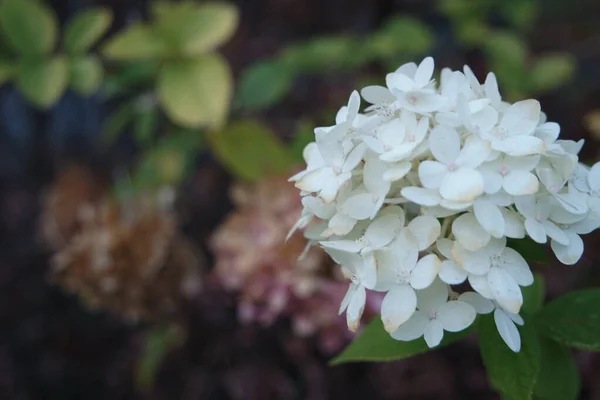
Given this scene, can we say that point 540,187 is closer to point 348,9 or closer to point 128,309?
point 128,309

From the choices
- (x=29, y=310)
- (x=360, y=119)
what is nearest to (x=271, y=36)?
(x=29, y=310)

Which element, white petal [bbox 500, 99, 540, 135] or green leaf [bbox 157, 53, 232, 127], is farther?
green leaf [bbox 157, 53, 232, 127]

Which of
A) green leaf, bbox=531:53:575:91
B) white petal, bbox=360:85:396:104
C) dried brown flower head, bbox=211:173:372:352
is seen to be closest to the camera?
white petal, bbox=360:85:396:104

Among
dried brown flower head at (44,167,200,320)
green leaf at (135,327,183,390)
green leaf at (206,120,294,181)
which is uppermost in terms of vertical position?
green leaf at (206,120,294,181)

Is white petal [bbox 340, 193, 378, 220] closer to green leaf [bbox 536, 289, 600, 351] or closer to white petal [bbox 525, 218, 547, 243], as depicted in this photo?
white petal [bbox 525, 218, 547, 243]

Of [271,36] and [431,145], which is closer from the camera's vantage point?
[431,145]

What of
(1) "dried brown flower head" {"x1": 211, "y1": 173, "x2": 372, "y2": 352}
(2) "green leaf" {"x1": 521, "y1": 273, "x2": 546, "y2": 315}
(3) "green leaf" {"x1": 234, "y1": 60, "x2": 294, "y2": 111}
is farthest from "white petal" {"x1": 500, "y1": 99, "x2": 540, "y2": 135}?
(3) "green leaf" {"x1": 234, "y1": 60, "x2": 294, "y2": 111}

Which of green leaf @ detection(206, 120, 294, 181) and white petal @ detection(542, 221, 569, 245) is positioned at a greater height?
white petal @ detection(542, 221, 569, 245)

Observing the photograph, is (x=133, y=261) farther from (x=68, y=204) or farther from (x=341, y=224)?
(x=341, y=224)
